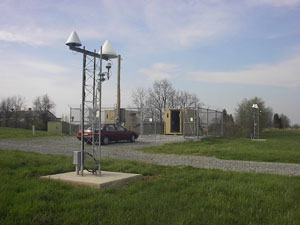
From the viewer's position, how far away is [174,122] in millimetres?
28234

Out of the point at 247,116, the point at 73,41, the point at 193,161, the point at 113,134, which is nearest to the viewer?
the point at 73,41

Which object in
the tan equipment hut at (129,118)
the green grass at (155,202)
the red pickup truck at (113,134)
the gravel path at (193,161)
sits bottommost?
the gravel path at (193,161)

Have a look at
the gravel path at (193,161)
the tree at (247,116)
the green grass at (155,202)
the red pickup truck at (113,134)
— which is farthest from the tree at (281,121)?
the green grass at (155,202)

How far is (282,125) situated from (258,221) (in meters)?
84.6

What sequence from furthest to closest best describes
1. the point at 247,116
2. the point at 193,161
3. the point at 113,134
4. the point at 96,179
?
the point at 247,116 → the point at 113,134 → the point at 193,161 → the point at 96,179

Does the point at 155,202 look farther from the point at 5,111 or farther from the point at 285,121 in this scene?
the point at 285,121

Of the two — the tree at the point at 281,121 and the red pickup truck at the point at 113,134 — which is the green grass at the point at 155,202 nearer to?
the red pickup truck at the point at 113,134

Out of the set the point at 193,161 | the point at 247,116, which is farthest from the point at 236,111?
the point at 193,161

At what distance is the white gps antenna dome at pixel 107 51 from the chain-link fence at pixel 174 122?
1382 cm

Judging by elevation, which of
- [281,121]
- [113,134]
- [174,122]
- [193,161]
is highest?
[281,121]

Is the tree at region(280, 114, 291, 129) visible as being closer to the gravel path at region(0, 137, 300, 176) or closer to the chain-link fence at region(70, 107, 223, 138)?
the chain-link fence at region(70, 107, 223, 138)

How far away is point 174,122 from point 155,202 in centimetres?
2361

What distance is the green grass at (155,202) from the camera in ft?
13.0

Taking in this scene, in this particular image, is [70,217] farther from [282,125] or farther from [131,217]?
[282,125]
